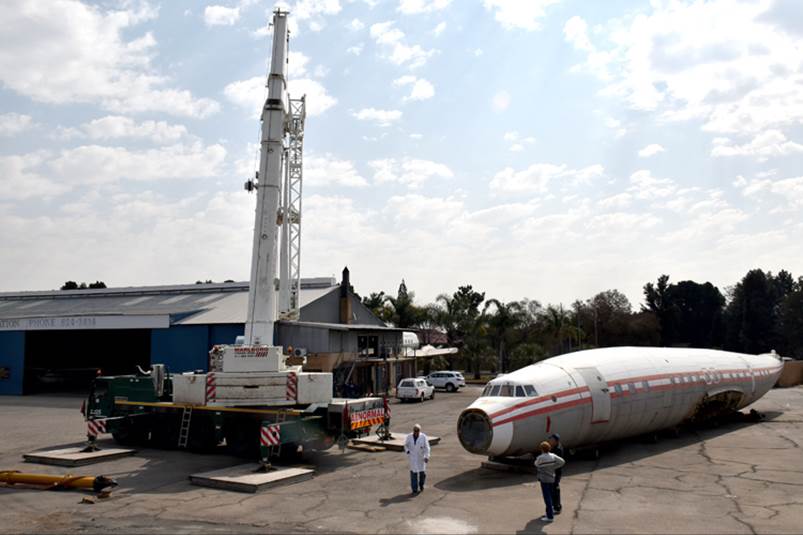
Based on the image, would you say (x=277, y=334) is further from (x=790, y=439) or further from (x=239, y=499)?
(x=790, y=439)

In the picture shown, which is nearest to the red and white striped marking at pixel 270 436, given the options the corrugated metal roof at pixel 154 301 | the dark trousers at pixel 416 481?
the dark trousers at pixel 416 481

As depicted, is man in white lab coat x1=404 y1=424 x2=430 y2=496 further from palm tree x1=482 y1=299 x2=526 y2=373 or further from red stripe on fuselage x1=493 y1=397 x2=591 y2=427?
palm tree x1=482 y1=299 x2=526 y2=373

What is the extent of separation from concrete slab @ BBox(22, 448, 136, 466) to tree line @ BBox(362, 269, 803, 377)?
43.1 metres

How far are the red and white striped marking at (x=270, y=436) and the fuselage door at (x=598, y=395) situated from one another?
367 inches

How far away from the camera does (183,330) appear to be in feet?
139

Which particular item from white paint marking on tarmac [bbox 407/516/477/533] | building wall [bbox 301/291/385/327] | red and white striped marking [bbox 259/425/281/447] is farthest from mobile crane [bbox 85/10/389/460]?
building wall [bbox 301/291/385/327]

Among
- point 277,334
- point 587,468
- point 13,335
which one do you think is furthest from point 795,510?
point 13,335

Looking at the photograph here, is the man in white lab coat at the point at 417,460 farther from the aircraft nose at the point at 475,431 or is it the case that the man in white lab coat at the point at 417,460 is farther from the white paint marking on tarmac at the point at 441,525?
the white paint marking on tarmac at the point at 441,525

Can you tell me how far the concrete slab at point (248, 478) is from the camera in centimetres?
1625

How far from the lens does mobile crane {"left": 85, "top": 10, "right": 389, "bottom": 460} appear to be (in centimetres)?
1981

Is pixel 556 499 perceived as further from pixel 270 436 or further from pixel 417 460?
pixel 270 436

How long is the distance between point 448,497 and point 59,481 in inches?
394

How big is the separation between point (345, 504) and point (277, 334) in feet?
83.1

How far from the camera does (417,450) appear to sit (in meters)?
15.7
